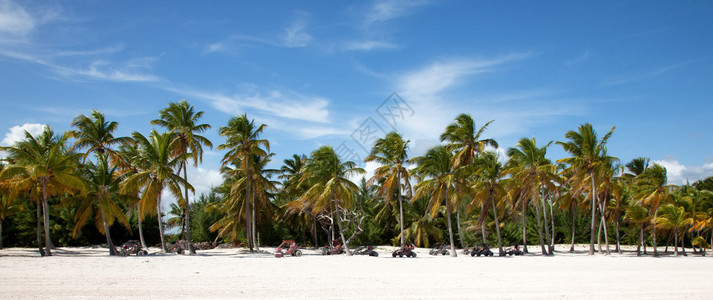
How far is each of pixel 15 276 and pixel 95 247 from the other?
18975 millimetres

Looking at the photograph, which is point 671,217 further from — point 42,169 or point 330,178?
point 42,169

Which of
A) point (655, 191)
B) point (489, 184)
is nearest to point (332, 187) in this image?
point (489, 184)

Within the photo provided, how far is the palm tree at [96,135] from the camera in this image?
27.5 meters

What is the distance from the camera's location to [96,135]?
27.7 m

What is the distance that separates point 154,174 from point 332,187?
31.2ft

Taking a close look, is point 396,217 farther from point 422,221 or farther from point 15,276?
point 15,276

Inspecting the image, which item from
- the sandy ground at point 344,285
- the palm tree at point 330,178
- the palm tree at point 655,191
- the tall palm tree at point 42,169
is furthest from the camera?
the palm tree at point 655,191

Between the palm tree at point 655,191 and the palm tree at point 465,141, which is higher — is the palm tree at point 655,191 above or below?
below

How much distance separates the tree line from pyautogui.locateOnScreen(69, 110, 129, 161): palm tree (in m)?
0.06

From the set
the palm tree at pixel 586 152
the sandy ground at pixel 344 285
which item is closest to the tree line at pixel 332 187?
the palm tree at pixel 586 152

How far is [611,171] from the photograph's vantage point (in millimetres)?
24203

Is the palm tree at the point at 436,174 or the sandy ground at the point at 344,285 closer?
the sandy ground at the point at 344,285

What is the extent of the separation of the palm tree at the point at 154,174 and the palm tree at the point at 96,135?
5.81 metres

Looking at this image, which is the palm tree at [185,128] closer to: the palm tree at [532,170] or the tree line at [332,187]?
the tree line at [332,187]
